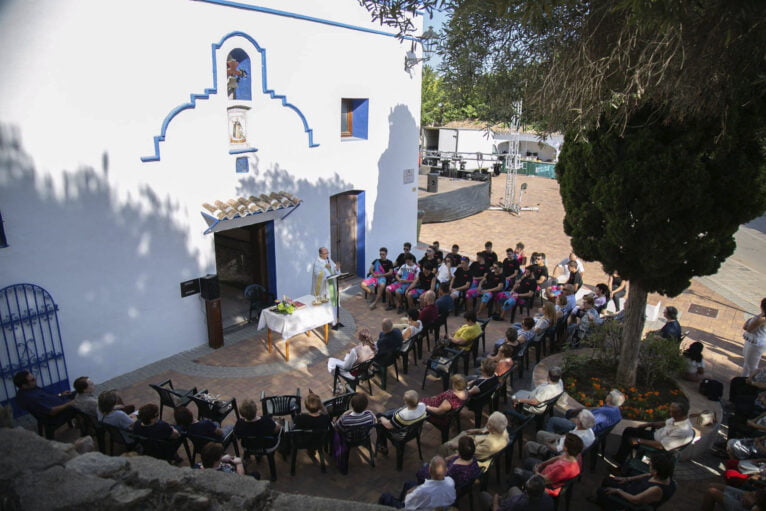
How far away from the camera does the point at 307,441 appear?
614cm

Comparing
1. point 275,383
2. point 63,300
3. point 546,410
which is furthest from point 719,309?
point 63,300

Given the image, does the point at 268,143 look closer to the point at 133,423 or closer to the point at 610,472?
the point at 133,423

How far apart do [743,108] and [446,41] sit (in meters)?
3.69

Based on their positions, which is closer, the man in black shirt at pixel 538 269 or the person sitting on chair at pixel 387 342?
the person sitting on chair at pixel 387 342

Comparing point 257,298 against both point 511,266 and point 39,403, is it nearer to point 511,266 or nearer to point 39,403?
point 39,403

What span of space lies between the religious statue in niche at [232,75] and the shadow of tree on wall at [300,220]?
5.04 ft

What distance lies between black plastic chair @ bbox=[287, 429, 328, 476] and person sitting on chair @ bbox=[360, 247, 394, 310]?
5.58 meters

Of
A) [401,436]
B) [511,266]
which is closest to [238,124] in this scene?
[401,436]

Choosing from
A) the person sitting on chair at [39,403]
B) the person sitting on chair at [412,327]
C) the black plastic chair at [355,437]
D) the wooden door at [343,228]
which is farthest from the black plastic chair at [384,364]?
the wooden door at [343,228]

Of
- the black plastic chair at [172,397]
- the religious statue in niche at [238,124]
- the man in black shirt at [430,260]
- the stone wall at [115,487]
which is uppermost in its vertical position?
the religious statue in niche at [238,124]

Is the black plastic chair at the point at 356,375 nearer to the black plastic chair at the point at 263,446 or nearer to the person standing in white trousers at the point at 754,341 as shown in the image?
the black plastic chair at the point at 263,446

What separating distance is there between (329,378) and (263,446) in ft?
8.75

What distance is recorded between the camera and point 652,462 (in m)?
5.16

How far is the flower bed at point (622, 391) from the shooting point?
714 cm
